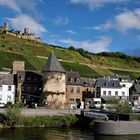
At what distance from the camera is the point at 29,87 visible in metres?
93.1

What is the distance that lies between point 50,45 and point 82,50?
1544 cm

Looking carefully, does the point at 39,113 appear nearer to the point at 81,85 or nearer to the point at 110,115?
the point at 110,115

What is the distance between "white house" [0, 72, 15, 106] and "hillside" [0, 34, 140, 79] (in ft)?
88.0

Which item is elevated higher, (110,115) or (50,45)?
(50,45)

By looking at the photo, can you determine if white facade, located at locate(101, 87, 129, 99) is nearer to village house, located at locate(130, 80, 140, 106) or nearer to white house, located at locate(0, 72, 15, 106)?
village house, located at locate(130, 80, 140, 106)

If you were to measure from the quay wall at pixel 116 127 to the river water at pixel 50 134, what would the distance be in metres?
1.82

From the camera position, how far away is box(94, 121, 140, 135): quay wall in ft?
213

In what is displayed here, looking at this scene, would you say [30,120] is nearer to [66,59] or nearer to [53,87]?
[53,87]

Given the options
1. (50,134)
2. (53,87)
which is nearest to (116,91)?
(53,87)

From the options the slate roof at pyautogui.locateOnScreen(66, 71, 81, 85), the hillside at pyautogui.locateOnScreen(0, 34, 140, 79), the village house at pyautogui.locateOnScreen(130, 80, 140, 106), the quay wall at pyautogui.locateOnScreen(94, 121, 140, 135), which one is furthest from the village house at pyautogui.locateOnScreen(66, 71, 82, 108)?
the quay wall at pyautogui.locateOnScreen(94, 121, 140, 135)

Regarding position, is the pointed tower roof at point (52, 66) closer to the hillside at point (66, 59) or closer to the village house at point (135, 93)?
the village house at point (135, 93)

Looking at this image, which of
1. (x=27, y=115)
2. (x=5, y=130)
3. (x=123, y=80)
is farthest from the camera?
(x=123, y=80)

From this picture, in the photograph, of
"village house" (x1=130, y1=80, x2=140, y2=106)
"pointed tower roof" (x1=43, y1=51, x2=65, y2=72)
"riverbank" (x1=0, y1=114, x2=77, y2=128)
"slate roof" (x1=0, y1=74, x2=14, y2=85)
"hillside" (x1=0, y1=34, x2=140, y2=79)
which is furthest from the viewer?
"hillside" (x1=0, y1=34, x2=140, y2=79)

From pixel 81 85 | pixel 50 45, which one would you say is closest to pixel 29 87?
pixel 81 85
